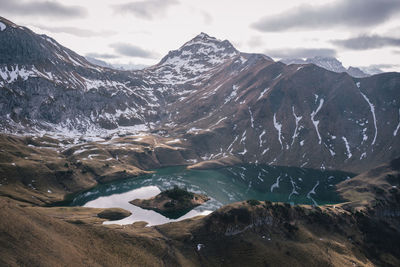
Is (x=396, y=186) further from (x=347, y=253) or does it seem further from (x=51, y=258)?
(x=51, y=258)

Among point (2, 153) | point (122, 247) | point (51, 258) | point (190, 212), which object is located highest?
point (2, 153)

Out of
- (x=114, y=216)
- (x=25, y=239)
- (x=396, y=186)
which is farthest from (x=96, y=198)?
(x=396, y=186)

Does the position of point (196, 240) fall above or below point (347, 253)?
above

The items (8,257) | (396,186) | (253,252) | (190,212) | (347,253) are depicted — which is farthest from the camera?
(396,186)

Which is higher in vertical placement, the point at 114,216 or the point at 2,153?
the point at 2,153

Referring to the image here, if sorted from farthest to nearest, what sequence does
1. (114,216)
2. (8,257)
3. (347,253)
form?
(114,216) < (347,253) < (8,257)

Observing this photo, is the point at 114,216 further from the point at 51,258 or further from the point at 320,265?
the point at 320,265

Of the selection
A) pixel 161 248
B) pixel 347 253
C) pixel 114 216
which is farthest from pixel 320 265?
pixel 114 216

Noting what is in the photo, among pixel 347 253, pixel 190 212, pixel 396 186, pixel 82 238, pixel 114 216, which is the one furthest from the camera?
pixel 396 186

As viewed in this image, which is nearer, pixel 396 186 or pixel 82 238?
pixel 82 238
